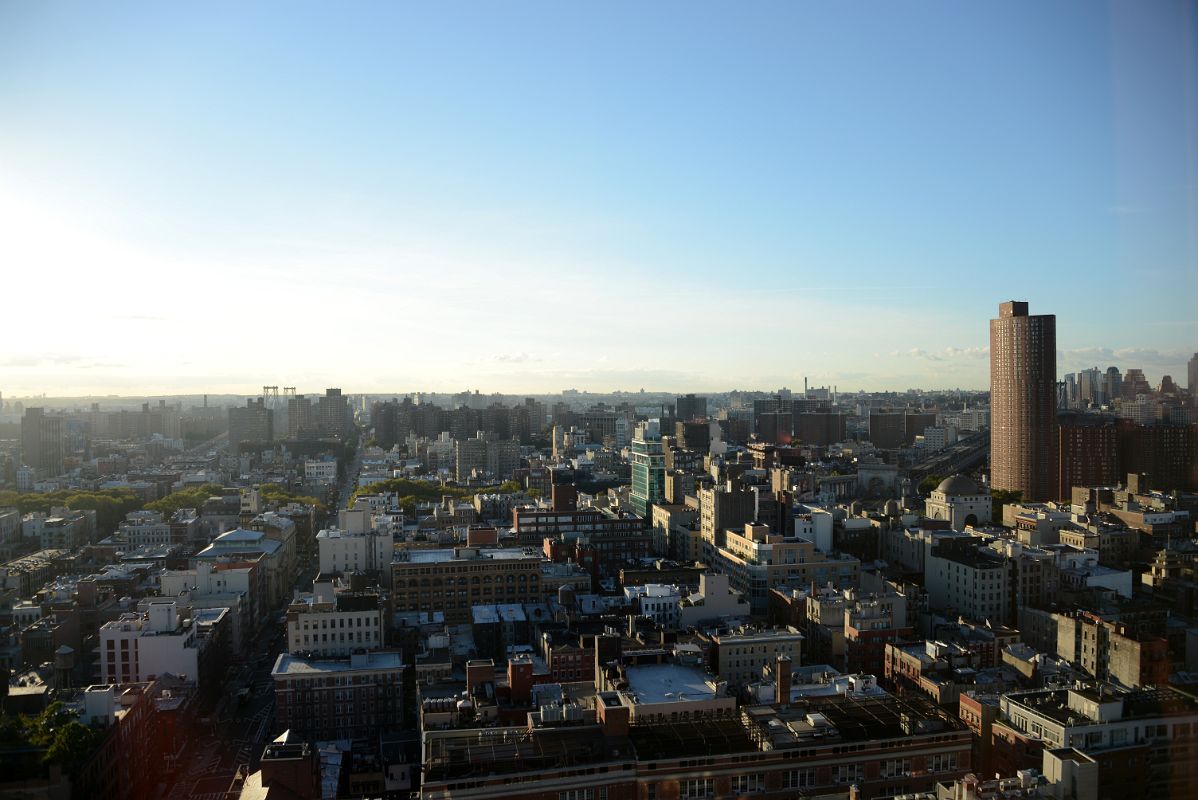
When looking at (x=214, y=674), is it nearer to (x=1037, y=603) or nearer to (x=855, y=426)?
(x=1037, y=603)

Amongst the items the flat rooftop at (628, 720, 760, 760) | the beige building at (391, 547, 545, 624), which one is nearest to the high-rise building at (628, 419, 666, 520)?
the beige building at (391, 547, 545, 624)

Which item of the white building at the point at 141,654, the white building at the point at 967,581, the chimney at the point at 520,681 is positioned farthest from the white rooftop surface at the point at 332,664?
the white building at the point at 967,581

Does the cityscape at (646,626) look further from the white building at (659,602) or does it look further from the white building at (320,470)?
the white building at (320,470)

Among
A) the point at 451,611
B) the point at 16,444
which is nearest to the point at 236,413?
the point at 16,444

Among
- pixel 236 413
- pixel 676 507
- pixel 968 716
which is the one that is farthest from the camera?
pixel 236 413

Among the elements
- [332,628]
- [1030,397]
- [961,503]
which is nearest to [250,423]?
[1030,397]

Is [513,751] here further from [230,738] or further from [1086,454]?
[1086,454]

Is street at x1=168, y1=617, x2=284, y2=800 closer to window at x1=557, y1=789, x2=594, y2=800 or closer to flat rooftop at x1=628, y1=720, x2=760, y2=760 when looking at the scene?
window at x1=557, y1=789, x2=594, y2=800

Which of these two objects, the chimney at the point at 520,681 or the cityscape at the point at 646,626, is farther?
the chimney at the point at 520,681
